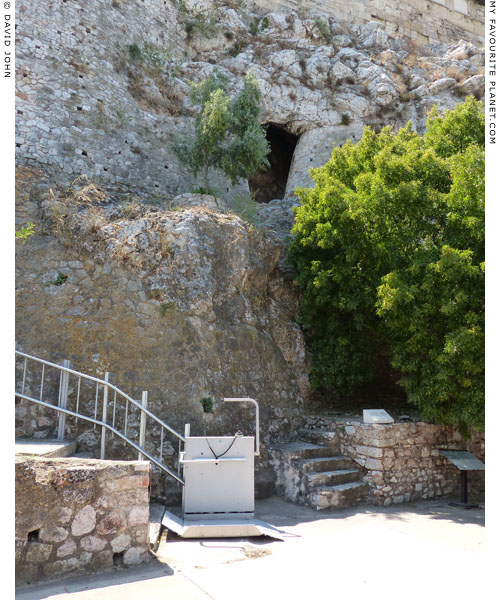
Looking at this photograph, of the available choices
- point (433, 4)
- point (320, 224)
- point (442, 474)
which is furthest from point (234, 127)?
point (433, 4)

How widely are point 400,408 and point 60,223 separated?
27.6 ft

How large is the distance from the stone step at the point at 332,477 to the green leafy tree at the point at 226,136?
8.36m

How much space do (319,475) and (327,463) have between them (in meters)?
0.46

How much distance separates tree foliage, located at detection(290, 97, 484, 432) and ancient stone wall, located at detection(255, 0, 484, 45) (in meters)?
14.6

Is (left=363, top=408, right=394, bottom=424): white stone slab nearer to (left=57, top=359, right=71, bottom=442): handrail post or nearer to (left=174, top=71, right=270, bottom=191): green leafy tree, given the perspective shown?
(left=57, top=359, right=71, bottom=442): handrail post

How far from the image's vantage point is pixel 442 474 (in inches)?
354

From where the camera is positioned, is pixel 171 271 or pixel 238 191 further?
pixel 238 191

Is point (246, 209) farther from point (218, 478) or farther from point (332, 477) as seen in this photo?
point (218, 478)

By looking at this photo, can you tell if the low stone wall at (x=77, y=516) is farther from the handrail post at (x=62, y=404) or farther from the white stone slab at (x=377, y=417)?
the white stone slab at (x=377, y=417)

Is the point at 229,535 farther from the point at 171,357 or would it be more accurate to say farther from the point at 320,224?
the point at 320,224

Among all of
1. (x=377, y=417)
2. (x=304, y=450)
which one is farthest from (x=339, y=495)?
(x=377, y=417)

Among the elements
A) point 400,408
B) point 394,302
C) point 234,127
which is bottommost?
point 400,408

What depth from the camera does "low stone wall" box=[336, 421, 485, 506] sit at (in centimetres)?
818

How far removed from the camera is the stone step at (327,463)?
313 inches
